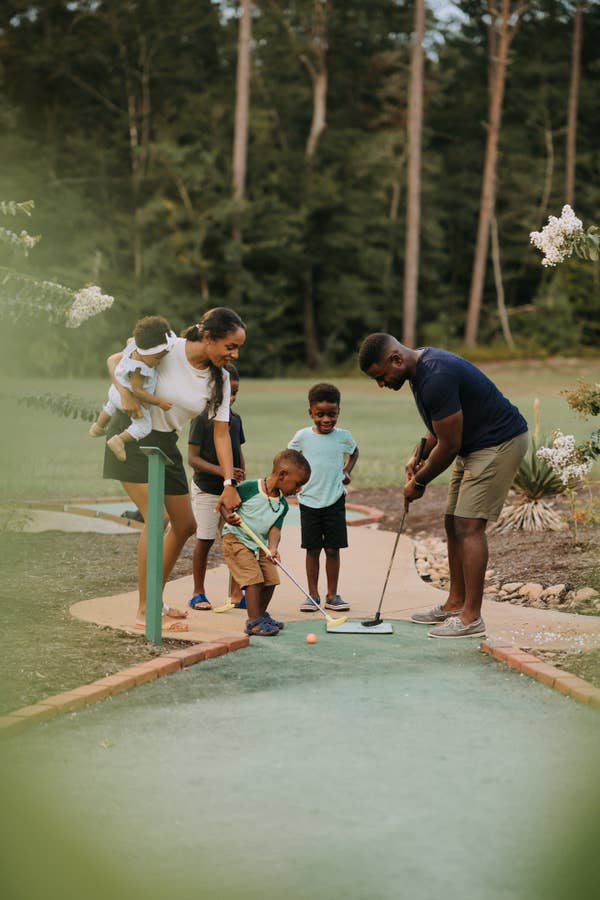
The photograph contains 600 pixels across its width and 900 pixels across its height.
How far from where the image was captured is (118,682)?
14.4 feet

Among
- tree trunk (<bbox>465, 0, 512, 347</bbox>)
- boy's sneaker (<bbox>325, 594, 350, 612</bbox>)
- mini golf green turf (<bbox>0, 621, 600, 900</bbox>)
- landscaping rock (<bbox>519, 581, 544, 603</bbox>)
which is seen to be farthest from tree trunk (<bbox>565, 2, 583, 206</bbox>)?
mini golf green turf (<bbox>0, 621, 600, 900</bbox>)

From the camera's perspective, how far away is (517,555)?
7.93 meters

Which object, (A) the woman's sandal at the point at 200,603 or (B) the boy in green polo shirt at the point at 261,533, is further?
(A) the woman's sandal at the point at 200,603

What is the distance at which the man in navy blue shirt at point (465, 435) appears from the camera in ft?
17.8

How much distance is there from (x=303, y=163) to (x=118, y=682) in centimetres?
3018

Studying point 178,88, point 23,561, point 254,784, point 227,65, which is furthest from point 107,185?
point 254,784

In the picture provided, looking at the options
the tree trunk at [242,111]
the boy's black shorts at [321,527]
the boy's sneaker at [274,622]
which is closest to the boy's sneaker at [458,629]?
the boy's sneaker at [274,622]

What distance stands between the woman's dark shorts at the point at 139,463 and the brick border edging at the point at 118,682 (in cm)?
76

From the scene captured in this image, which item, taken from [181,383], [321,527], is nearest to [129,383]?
[181,383]

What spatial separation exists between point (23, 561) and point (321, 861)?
206 inches

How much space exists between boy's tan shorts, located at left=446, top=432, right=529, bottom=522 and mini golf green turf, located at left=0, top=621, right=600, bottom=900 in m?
1.05

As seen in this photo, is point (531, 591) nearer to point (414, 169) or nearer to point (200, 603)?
point (200, 603)

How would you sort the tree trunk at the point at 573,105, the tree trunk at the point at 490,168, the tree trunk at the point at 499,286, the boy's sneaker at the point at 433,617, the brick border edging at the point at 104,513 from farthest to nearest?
the tree trunk at the point at 573,105 → the tree trunk at the point at 499,286 → the tree trunk at the point at 490,168 → the brick border edging at the point at 104,513 → the boy's sneaker at the point at 433,617

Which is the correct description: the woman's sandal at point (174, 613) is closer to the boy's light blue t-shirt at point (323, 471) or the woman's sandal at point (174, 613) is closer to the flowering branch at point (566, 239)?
the boy's light blue t-shirt at point (323, 471)
